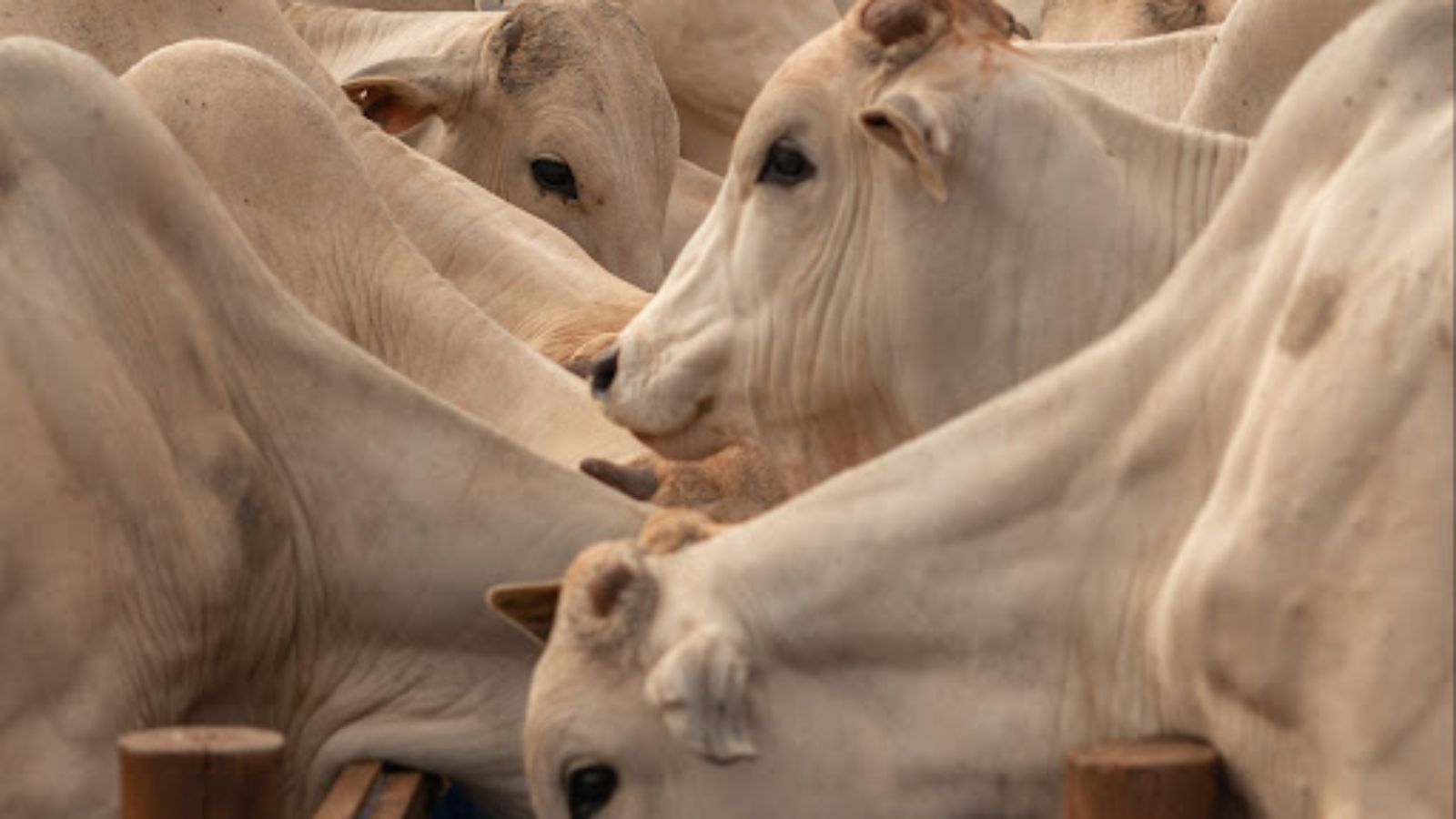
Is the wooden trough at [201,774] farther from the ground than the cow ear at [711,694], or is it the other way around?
the cow ear at [711,694]

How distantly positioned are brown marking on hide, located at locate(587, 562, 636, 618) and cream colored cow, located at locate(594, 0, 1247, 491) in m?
0.94

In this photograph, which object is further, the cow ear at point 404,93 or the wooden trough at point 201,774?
the cow ear at point 404,93

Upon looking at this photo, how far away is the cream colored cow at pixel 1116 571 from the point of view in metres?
2.90

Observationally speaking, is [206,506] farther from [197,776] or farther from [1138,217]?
[1138,217]

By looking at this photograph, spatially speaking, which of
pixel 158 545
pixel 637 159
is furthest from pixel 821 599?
pixel 637 159

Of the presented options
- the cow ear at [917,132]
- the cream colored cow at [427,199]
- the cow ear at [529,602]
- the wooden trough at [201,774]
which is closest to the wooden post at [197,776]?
the wooden trough at [201,774]

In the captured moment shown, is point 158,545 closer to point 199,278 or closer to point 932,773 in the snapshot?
point 199,278

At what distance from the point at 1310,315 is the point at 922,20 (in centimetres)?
134

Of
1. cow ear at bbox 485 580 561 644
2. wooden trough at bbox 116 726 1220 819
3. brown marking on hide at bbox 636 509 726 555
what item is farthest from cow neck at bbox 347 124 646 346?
brown marking on hide at bbox 636 509 726 555

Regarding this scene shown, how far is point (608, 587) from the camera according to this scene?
336cm

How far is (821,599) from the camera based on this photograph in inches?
128

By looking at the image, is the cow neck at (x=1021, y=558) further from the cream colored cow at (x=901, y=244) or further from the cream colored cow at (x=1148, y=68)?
the cream colored cow at (x=1148, y=68)

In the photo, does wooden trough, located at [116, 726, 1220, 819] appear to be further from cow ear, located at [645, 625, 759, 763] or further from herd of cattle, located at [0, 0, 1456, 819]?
cow ear, located at [645, 625, 759, 763]

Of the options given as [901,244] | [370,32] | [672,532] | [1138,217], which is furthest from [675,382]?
[370,32]
